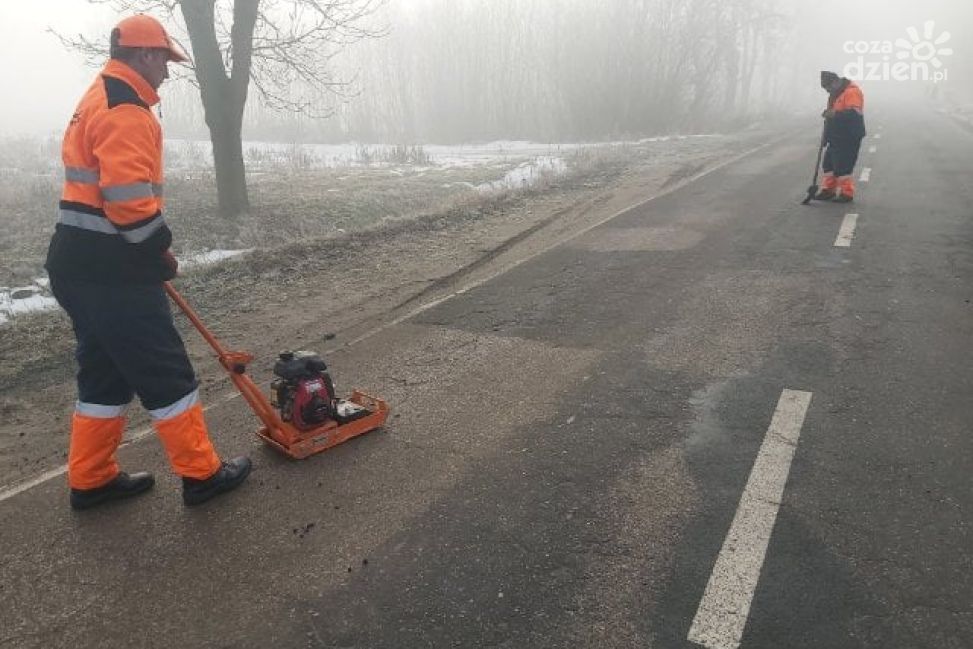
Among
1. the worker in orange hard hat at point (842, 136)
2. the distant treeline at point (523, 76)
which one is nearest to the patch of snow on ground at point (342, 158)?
the distant treeline at point (523, 76)

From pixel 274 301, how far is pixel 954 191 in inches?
439

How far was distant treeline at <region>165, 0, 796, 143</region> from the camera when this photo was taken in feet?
89.6

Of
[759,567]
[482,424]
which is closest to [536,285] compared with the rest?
[482,424]

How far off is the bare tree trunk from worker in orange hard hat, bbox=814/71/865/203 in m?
9.01

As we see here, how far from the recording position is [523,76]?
1153 inches

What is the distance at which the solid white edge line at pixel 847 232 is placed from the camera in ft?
26.0

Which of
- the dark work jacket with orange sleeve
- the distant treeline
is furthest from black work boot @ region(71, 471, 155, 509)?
the distant treeline

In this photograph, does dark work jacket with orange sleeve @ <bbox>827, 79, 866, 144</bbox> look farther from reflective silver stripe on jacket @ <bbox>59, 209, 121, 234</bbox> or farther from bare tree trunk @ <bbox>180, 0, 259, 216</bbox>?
reflective silver stripe on jacket @ <bbox>59, 209, 121, 234</bbox>

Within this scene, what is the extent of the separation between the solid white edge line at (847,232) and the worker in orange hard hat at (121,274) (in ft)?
24.0

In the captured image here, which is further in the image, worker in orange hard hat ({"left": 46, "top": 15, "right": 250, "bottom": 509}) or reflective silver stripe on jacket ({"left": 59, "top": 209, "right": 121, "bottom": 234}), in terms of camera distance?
reflective silver stripe on jacket ({"left": 59, "top": 209, "right": 121, "bottom": 234})

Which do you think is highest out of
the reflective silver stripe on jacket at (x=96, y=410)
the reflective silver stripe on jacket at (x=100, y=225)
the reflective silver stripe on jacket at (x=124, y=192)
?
the reflective silver stripe on jacket at (x=124, y=192)

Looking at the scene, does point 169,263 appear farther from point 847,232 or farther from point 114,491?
point 847,232

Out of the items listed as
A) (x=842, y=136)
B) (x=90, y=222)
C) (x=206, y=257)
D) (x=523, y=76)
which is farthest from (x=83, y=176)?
(x=523, y=76)

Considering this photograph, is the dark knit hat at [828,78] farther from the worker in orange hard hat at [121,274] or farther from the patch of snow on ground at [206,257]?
the worker in orange hard hat at [121,274]
